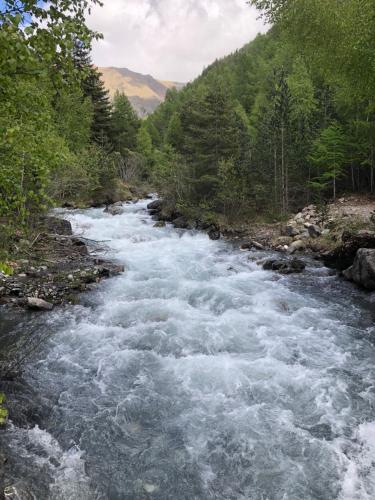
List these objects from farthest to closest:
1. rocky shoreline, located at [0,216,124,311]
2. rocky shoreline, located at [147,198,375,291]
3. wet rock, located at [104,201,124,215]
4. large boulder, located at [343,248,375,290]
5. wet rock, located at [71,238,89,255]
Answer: wet rock, located at [104,201,124,215] < wet rock, located at [71,238,89,255] < rocky shoreline, located at [147,198,375,291] < large boulder, located at [343,248,375,290] < rocky shoreline, located at [0,216,124,311]

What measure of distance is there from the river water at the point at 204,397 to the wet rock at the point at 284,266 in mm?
1873

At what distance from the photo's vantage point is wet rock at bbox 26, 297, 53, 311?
436 inches

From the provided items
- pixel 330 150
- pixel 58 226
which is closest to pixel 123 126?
pixel 58 226

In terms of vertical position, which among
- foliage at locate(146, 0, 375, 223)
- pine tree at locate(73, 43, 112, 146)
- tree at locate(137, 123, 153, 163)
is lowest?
foliage at locate(146, 0, 375, 223)

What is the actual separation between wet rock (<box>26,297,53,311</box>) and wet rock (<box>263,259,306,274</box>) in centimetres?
879

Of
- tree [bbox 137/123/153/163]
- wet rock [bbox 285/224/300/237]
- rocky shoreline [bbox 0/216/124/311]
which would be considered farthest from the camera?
tree [bbox 137/123/153/163]

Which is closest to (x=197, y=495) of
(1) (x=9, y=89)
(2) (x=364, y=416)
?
(2) (x=364, y=416)

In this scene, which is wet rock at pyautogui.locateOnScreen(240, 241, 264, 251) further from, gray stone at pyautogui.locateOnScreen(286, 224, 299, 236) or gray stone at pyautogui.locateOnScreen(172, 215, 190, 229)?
gray stone at pyautogui.locateOnScreen(172, 215, 190, 229)

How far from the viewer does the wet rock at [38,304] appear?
11086 millimetres

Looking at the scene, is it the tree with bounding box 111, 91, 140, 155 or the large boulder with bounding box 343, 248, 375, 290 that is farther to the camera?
the tree with bounding box 111, 91, 140, 155

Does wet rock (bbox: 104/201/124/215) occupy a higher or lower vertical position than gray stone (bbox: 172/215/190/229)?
higher

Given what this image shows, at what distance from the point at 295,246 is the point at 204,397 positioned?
40.5 ft

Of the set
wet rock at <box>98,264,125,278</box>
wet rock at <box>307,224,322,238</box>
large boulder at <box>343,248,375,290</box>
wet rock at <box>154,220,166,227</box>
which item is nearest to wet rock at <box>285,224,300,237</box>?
wet rock at <box>307,224,322,238</box>

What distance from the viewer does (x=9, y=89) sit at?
419cm
